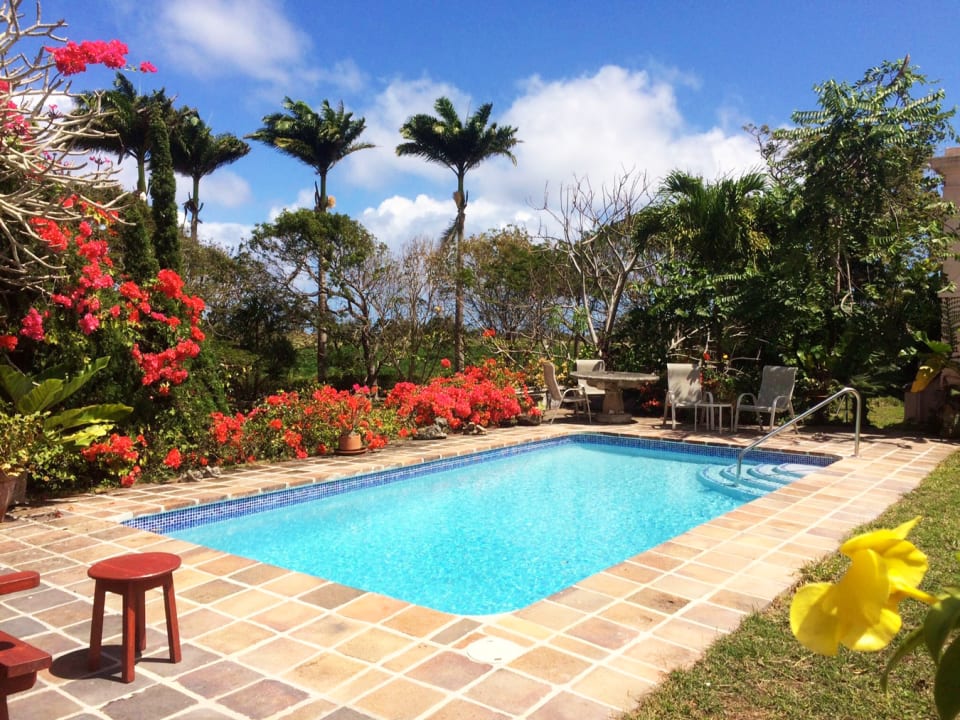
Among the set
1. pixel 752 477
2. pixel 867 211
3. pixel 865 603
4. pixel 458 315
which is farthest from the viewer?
pixel 458 315

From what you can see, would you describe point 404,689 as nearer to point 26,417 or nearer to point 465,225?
point 26,417

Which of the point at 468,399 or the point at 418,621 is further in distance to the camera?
the point at 468,399

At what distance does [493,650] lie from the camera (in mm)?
3574

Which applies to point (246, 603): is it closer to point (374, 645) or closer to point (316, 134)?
point (374, 645)

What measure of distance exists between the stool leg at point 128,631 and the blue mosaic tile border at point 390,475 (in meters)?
3.30

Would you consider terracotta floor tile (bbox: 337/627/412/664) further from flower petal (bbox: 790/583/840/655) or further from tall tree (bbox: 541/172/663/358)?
tall tree (bbox: 541/172/663/358)

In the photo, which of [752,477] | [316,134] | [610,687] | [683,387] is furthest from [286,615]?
[316,134]

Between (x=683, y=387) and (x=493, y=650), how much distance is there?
9.52m

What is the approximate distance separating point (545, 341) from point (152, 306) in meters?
10.4

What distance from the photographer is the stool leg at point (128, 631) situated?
10.7 ft

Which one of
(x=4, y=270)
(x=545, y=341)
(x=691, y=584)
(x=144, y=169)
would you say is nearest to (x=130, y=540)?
(x=4, y=270)

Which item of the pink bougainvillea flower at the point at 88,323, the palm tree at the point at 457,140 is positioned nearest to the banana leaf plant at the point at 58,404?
the pink bougainvillea flower at the point at 88,323

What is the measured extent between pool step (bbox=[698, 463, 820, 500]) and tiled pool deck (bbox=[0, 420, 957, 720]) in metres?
2.40

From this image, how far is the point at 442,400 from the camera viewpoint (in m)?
11.8
